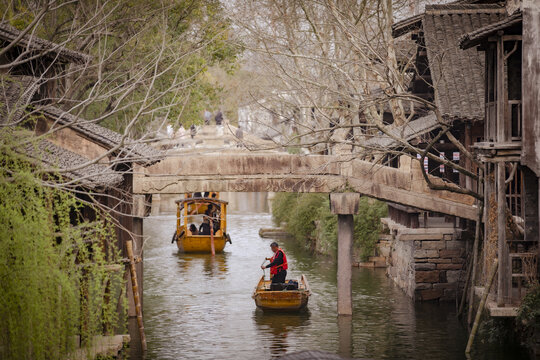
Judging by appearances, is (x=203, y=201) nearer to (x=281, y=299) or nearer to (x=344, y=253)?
(x=281, y=299)

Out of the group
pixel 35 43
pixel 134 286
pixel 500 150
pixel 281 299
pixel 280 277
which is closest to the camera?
pixel 500 150

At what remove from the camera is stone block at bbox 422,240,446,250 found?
21.9 m

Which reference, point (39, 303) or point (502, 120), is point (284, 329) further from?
point (39, 303)

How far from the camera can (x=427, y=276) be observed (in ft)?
72.8

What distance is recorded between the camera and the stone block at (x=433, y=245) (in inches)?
862

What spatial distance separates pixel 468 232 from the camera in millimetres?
21328

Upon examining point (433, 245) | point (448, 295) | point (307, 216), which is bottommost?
point (448, 295)

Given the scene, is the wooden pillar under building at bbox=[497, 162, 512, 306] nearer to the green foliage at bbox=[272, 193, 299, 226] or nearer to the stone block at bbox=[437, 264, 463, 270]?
the stone block at bbox=[437, 264, 463, 270]

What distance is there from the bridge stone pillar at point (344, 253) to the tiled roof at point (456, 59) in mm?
3387

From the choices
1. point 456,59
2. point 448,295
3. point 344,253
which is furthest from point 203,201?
point 456,59

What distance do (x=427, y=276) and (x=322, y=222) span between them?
9.19 metres

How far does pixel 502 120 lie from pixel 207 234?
775 inches

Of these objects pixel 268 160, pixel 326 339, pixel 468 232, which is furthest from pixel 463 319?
pixel 268 160

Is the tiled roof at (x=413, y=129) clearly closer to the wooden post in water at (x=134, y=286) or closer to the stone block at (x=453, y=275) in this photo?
the stone block at (x=453, y=275)
